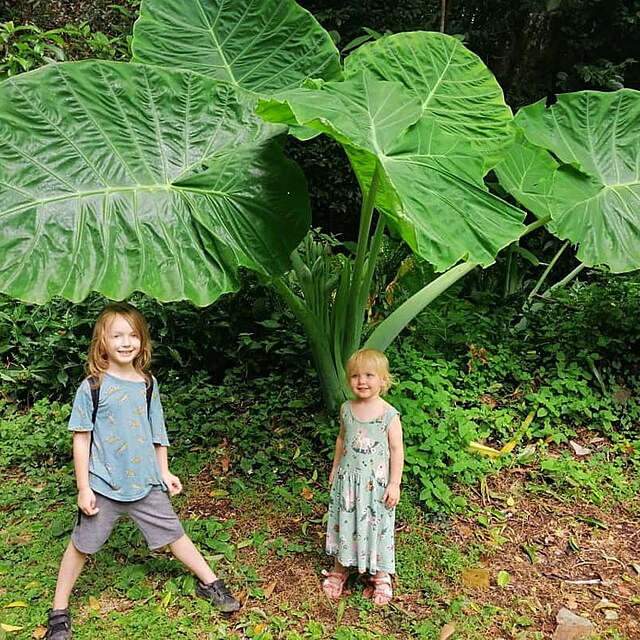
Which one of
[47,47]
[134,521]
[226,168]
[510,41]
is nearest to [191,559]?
[134,521]

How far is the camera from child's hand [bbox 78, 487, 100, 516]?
6.12 feet

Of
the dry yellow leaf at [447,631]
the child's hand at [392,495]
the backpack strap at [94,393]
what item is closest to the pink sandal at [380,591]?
the dry yellow leaf at [447,631]

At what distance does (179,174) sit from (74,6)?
176 inches

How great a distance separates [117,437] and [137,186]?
737 mm

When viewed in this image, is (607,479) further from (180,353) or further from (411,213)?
(180,353)

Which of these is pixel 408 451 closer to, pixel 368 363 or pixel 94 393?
pixel 368 363

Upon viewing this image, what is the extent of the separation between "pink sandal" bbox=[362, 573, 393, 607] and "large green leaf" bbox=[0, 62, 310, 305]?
1.00 metres

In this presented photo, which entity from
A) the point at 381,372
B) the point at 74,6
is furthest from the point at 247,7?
the point at 74,6

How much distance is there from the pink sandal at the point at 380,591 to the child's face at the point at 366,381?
0.59 metres

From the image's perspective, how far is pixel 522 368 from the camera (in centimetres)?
331

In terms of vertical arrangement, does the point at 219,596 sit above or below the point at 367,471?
below

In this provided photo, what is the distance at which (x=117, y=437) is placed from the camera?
1.89 m

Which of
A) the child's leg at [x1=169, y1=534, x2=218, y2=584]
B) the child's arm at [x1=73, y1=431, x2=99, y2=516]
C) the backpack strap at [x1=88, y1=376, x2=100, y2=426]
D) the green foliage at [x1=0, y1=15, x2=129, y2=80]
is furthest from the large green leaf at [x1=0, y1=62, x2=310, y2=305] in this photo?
the green foliage at [x1=0, y1=15, x2=129, y2=80]

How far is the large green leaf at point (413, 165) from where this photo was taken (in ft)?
5.77
